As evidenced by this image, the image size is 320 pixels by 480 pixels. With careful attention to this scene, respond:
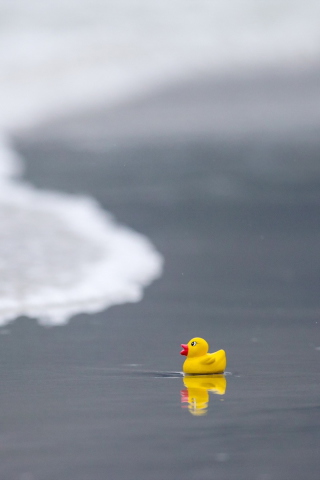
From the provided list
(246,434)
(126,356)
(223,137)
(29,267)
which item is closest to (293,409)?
(246,434)

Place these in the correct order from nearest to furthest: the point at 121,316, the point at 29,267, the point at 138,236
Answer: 1. the point at 121,316
2. the point at 29,267
3. the point at 138,236

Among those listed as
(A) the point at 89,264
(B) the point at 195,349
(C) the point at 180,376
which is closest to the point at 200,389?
(C) the point at 180,376

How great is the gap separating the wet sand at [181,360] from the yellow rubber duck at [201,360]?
0.15 metres

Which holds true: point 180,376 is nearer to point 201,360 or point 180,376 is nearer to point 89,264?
point 201,360

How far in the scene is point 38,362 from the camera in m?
6.35

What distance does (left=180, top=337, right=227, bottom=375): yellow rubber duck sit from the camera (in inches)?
234

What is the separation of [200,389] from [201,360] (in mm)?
581

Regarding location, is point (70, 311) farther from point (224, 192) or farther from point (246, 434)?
point (224, 192)

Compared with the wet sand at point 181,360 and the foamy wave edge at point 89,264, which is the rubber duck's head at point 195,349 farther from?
the foamy wave edge at point 89,264

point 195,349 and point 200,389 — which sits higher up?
point 195,349

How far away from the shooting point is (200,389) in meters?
5.43

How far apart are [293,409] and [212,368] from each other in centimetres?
128

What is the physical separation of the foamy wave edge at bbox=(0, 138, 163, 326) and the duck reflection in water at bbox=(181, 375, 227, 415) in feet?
8.78

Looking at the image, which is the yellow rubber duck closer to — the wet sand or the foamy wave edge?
the wet sand
